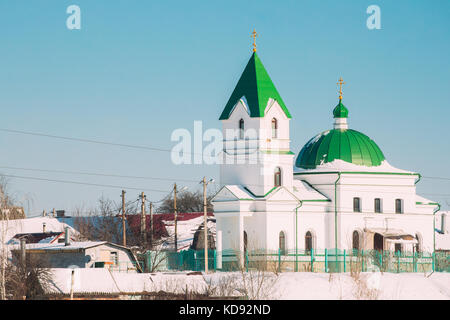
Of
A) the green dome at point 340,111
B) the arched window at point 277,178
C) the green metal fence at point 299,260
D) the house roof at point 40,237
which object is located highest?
the green dome at point 340,111

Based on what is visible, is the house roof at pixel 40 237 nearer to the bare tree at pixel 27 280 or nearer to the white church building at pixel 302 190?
the white church building at pixel 302 190

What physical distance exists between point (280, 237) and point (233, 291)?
11.8m

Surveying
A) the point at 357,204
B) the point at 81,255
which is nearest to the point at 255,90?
the point at 357,204

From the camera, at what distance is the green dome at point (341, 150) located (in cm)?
5366

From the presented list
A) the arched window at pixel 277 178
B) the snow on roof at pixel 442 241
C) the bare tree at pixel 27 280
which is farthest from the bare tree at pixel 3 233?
the snow on roof at pixel 442 241

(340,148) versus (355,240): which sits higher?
(340,148)

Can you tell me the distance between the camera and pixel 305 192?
52688mm

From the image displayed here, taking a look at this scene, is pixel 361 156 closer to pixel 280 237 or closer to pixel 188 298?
pixel 280 237

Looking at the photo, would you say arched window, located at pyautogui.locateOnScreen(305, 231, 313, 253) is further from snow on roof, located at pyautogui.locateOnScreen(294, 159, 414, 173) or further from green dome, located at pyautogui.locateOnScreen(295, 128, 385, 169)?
green dome, located at pyautogui.locateOnScreen(295, 128, 385, 169)

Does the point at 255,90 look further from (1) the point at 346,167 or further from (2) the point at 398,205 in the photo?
(2) the point at 398,205

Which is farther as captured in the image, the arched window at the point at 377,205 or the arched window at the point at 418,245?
the arched window at the point at 418,245

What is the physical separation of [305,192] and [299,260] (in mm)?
4605

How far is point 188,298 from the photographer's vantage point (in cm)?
3656
